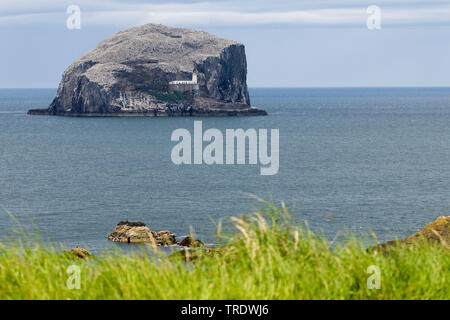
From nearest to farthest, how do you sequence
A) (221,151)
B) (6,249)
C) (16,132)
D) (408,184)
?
1. (6,249)
2. (408,184)
3. (221,151)
4. (16,132)

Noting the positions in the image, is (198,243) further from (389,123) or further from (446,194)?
(389,123)

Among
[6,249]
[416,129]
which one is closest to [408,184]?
[6,249]

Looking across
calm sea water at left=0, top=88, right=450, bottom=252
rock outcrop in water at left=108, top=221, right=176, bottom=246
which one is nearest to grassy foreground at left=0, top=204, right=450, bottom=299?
calm sea water at left=0, top=88, right=450, bottom=252

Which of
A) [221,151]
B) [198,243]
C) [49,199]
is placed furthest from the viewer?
[221,151]

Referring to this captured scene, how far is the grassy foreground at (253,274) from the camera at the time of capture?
8234mm

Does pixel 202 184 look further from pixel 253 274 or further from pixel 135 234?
pixel 253 274

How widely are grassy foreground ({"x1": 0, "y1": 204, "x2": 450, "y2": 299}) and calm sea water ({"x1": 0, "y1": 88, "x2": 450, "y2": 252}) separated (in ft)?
32.1

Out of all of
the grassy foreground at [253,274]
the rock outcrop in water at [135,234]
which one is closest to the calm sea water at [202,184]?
the rock outcrop in water at [135,234]

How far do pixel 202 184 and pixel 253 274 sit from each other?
69.7 m

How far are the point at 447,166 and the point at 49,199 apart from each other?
54.5 metres

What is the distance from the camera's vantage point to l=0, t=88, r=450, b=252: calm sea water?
54844 millimetres

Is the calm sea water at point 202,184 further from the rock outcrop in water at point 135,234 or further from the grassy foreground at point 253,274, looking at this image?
the grassy foreground at point 253,274

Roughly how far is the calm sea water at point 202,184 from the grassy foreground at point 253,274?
32.1 feet

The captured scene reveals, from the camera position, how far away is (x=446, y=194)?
69062mm
